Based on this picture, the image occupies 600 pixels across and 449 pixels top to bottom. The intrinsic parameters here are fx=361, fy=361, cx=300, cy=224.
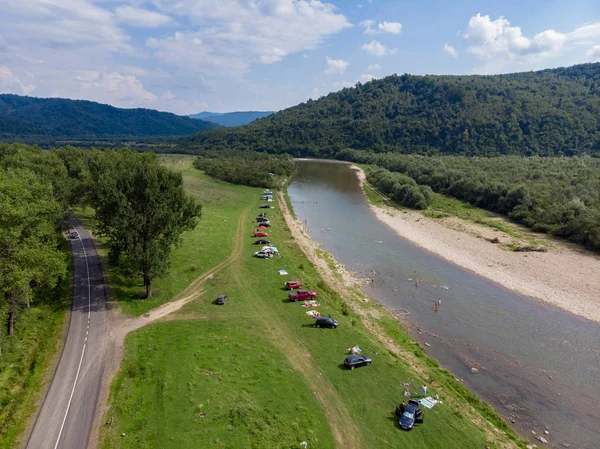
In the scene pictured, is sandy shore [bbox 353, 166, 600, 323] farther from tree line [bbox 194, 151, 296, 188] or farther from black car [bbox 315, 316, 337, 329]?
tree line [bbox 194, 151, 296, 188]

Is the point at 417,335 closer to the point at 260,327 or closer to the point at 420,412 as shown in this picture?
the point at 420,412

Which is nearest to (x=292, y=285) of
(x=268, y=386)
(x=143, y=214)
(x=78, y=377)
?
(x=268, y=386)

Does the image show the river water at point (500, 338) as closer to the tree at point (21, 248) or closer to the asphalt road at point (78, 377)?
the asphalt road at point (78, 377)

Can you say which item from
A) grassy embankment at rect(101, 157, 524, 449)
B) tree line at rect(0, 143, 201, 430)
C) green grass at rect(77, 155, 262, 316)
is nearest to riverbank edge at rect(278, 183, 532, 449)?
grassy embankment at rect(101, 157, 524, 449)

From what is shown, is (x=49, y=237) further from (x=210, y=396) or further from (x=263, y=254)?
(x=263, y=254)

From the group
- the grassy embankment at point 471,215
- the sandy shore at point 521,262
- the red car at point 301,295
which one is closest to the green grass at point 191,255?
the red car at point 301,295

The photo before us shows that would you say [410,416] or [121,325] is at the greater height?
[121,325]

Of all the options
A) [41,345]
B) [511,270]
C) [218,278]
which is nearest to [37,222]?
[41,345]
